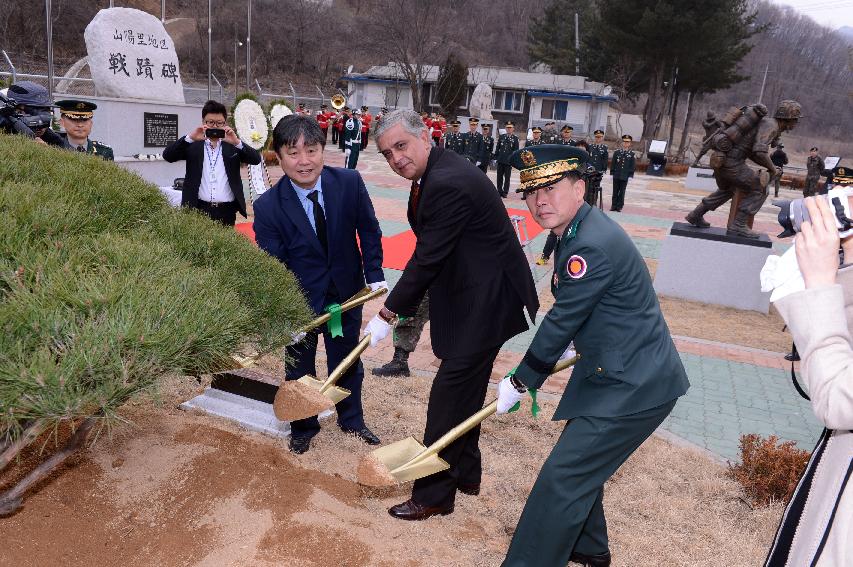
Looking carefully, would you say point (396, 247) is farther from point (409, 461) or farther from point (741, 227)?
point (409, 461)

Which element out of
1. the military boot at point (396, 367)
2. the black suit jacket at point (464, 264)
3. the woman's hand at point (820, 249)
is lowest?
the military boot at point (396, 367)

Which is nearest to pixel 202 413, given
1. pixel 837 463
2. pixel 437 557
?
pixel 437 557

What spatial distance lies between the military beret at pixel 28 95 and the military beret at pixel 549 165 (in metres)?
4.33

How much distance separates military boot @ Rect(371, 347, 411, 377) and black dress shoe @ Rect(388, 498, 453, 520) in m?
1.90

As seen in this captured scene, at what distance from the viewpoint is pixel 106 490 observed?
301cm

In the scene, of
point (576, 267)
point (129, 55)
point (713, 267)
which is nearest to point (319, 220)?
point (576, 267)

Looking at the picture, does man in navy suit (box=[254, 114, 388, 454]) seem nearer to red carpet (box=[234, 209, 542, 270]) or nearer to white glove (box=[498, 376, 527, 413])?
white glove (box=[498, 376, 527, 413])

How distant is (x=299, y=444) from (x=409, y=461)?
105 centimetres

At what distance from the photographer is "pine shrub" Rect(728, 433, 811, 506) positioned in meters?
3.53

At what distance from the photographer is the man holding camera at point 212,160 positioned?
19.3ft

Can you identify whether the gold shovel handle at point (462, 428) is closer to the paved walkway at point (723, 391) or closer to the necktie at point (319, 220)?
the necktie at point (319, 220)

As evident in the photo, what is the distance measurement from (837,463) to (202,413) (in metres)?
3.41

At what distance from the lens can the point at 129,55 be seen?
10984 millimetres

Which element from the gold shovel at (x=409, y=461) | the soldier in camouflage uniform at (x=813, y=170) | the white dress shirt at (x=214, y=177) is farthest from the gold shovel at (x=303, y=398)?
the soldier in camouflage uniform at (x=813, y=170)
